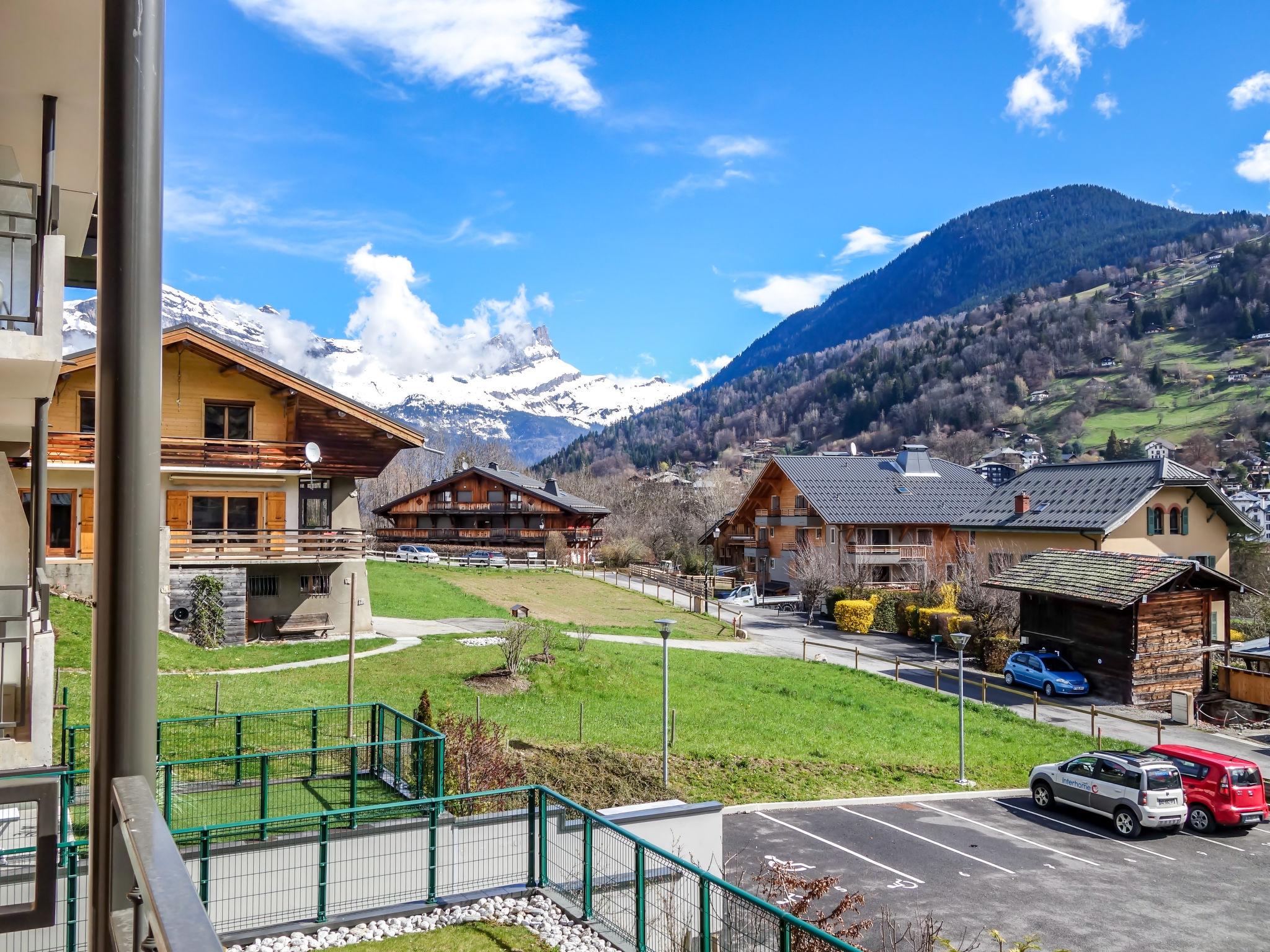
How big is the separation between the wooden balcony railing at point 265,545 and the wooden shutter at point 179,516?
0.03m

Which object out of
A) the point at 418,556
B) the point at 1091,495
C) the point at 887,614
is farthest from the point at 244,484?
the point at 1091,495

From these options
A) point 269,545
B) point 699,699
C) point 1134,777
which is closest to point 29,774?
point 1134,777

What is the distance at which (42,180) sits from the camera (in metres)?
7.21

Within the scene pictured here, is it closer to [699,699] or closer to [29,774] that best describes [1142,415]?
[699,699]

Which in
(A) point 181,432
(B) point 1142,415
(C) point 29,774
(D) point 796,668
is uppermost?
(B) point 1142,415

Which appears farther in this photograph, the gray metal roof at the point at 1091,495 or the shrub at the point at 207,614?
the gray metal roof at the point at 1091,495

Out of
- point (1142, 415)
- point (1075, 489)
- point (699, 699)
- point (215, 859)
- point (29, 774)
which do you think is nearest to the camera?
point (29, 774)

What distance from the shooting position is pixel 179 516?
29.2 metres

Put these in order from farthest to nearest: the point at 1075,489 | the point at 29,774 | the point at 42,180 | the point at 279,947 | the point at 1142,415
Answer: the point at 1142,415
the point at 1075,489
the point at 279,947
the point at 42,180
the point at 29,774

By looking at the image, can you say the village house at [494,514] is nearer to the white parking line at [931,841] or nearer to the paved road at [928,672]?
the paved road at [928,672]

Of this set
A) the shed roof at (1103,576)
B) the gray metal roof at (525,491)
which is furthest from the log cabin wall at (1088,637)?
the gray metal roof at (525,491)

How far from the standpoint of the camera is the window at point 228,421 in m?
29.9

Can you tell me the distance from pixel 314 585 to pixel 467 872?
21.5 m

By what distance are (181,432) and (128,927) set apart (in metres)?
29.7
